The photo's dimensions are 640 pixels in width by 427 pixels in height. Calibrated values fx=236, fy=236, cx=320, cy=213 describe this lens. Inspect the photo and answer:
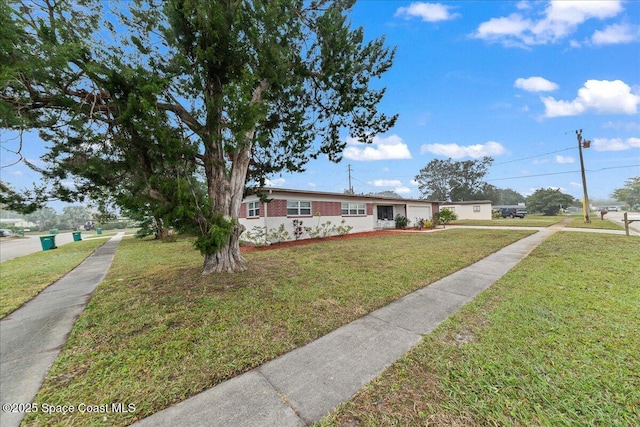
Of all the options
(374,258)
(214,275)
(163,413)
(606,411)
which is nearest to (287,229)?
(374,258)

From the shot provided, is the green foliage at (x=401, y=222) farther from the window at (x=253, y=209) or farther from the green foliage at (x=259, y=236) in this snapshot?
the green foliage at (x=259, y=236)

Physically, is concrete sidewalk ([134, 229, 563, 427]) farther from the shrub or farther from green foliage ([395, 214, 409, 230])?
green foliage ([395, 214, 409, 230])

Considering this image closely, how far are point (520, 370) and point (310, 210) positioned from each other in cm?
1243

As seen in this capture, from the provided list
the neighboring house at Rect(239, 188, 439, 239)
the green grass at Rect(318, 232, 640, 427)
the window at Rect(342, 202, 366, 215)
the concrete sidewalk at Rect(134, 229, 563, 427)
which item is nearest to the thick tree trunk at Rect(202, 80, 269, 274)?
the neighboring house at Rect(239, 188, 439, 239)

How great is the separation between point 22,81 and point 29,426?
4.10m

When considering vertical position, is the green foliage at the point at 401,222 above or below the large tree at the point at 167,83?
below

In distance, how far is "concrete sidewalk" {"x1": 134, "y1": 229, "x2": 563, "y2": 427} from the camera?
1904 millimetres

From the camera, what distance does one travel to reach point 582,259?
22.0 ft

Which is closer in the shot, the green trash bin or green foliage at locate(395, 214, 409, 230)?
the green trash bin

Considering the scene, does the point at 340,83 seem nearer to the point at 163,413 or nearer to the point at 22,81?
the point at 22,81

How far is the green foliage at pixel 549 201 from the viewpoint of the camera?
46028mm

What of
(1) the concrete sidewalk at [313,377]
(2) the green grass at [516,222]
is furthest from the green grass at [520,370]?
(2) the green grass at [516,222]

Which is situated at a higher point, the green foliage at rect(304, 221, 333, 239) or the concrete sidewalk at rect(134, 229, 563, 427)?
the green foliage at rect(304, 221, 333, 239)

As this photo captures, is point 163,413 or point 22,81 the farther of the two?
point 22,81
